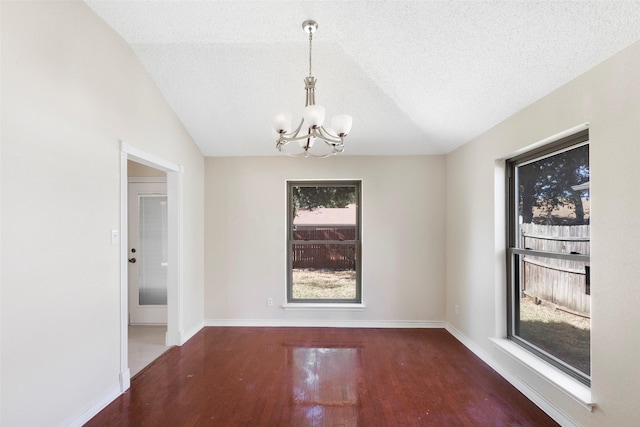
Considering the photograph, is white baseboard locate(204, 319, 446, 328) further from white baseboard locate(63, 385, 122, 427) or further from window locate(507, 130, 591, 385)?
white baseboard locate(63, 385, 122, 427)

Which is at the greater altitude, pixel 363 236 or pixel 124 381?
pixel 363 236

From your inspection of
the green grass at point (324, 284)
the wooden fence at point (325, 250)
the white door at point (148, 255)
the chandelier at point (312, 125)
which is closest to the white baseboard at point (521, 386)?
the green grass at point (324, 284)

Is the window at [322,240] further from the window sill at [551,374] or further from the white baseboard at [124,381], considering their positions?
the white baseboard at [124,381]

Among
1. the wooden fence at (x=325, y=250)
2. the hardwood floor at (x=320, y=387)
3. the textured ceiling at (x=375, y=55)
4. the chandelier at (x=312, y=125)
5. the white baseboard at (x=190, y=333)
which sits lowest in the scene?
the hardwood floor at (x=320, y=387)

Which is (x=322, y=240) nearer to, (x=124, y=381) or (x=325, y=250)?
(x=325, y=250)

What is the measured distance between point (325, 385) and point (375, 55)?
108 inches

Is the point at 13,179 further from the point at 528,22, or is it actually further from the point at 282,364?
the point at 528,22

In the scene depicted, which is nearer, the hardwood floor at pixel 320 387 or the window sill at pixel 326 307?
the hardwood floor at pixel 320 387

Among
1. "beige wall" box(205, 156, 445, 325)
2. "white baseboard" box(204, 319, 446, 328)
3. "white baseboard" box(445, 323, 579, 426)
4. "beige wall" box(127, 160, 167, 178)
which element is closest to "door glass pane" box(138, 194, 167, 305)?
"beige wall" box(127, 160, 167, 178)

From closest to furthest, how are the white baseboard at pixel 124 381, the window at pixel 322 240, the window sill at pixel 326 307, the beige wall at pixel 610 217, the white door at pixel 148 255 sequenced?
the beige wall at pixel 610 217 < the white baseboard at pixel 124 381 < the window sill at pixel 326 307 < the white door at pixel 148 255 < the window at pixel 322 240

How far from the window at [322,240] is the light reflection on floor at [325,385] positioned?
1.03 metres

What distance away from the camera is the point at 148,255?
425cm

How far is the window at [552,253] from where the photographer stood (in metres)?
2.17

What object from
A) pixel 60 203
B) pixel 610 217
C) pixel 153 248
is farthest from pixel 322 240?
pixel 610 217
